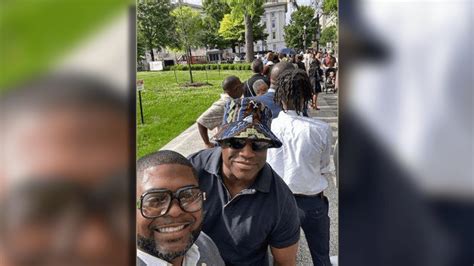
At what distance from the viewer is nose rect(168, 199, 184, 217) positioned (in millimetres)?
1062

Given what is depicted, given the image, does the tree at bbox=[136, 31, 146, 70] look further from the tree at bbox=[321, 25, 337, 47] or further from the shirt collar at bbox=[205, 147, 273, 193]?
the shirt collar at bbox=[205, 147, 273, 193]

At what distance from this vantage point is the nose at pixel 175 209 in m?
1.06

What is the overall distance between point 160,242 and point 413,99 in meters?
0.66

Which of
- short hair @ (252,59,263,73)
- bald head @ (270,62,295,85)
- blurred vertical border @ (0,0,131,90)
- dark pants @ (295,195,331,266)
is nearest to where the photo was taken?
blurred vertical border @ (0,0,131,90)

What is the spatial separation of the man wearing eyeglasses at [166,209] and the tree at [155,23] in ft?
0.88

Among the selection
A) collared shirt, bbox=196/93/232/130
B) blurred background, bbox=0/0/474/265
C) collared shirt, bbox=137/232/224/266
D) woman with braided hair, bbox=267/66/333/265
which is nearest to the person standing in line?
collared shirt, bbox=196/93/232/130

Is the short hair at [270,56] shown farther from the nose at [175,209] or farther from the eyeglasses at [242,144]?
the nose at [175,209]

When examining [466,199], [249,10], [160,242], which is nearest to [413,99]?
[466,199]

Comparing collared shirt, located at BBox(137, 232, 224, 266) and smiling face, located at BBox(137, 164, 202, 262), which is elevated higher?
smiling face, located at BBox(137, 164, 202, 262)

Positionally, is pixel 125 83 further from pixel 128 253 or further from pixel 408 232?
pixel 408 232

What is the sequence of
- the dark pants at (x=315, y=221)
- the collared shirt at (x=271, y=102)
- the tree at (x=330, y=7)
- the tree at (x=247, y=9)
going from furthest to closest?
the collared shirt at (x=271, y=102), the dark pants at (x=315, y=221), the tree at (x=247, y=9), the tree at (x=330, y=7)

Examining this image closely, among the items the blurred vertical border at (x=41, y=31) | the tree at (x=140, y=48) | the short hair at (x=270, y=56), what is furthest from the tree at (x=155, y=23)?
the short hair at (x=270, y=56)

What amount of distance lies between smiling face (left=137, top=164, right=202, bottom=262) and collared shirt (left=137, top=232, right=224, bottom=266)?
0.5 inches

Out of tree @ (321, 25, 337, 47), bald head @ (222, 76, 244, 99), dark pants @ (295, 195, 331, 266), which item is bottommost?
dark pants @ (295, 195, 331, 266)
